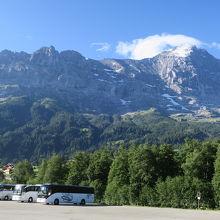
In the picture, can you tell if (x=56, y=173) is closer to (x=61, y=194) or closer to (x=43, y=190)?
(x=61, y=194)

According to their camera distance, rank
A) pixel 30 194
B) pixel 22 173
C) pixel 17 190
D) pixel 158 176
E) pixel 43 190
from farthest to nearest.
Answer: pixel 22 173, pixel 17 190, pixel 158 176, pixel 30 194, pixel 43 190

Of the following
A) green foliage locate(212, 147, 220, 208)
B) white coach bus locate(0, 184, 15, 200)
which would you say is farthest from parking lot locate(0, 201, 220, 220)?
white coach bus locate(0, 184, 15, 200)

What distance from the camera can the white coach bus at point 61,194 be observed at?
72.8 metres

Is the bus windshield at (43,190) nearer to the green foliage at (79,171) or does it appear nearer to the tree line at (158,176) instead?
the tree line at (158,176)

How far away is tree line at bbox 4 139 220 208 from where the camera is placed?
241 ft

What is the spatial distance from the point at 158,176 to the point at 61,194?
87.4 feet

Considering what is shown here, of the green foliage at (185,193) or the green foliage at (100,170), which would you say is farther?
the green foliage at (100,170)

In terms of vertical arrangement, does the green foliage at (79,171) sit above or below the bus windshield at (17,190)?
above

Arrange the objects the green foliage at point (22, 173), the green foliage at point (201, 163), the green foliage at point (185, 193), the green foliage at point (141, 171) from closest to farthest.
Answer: the green foliage at point (185, 193) < the green foliage at point (201, 163) < the green foliage at point (141, 171) < the green foliage at point (22, 173)

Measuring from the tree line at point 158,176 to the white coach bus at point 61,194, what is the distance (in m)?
10.6

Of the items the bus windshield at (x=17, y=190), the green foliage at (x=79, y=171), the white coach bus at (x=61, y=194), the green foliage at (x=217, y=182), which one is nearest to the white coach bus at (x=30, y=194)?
the bus windshield at (x=17, y=190)

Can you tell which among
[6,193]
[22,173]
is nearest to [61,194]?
[6,193]

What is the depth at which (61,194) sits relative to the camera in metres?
74.5

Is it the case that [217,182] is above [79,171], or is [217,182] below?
below
